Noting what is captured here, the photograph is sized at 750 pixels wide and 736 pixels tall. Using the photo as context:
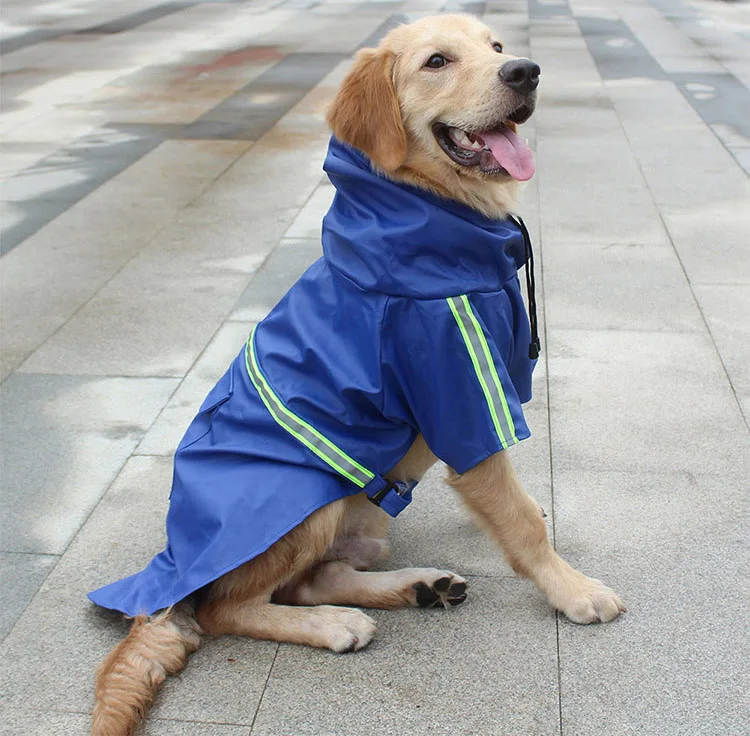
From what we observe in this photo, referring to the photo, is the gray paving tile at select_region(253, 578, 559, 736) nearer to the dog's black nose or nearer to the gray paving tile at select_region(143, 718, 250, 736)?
the gray paving tile at select_region(143, 718, 250, 736)

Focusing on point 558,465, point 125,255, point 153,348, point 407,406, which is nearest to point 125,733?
point 407,406

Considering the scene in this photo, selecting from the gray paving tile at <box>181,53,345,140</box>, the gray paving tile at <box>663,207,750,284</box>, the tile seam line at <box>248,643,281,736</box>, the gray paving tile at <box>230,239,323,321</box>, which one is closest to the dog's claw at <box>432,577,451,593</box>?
the tile seam line at <box>248,643,281,736</box>

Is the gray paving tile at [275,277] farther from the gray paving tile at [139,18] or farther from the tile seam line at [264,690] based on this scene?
the gray paving tile at [139,18]

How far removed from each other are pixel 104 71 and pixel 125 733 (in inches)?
490

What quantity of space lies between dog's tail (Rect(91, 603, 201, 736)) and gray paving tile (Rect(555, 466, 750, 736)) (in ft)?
3.87

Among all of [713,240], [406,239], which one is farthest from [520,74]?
[713,240]

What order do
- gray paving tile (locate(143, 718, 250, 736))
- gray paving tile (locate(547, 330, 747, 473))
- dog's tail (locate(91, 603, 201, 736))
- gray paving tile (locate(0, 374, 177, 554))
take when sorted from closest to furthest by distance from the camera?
dog's tail (locate(91, 603, 201, 736)), gray paving tile (locate(143, 718, 250, 736)), gray paving tile (locate(0, 374, 177, 554)), gray paving tile (locate(547, 330, 747, 473))

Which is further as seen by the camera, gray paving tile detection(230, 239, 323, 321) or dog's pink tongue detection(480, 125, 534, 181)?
gray paving tile detection(230, 239, 323, 321)

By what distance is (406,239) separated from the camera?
2895 millimetres

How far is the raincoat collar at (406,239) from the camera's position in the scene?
9.46 feet

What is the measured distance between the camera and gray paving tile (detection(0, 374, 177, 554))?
12.3 feet

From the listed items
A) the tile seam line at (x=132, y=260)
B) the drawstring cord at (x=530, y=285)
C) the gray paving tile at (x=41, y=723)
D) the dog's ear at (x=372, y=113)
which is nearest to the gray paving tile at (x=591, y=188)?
the tile seam line at (x=132, y=260)

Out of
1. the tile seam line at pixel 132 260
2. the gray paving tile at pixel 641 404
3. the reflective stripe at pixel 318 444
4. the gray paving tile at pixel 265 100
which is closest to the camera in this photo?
the reflective stripe at pixel 318 444

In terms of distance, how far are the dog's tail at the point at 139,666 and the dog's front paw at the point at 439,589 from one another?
0.74 m
